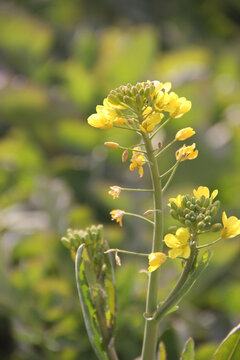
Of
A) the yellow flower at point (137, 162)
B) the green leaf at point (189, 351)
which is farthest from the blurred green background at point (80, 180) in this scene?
the yellow flower at point (137, 162)

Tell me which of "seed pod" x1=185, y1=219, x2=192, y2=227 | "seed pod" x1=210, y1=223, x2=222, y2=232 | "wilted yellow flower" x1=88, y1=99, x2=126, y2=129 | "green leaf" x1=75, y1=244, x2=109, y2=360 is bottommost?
"green leaf" x1=75, y1=244, x2=109, y2=360

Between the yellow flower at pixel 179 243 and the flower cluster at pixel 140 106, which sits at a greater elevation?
the flower cluster at pixel 140 106

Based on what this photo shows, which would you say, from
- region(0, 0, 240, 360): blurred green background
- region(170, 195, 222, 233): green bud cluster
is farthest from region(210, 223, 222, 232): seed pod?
region(0, 0, 240, 360): blurred green background

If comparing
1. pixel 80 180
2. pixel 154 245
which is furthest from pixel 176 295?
pixel 80 180

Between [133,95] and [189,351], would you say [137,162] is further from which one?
[189,351]

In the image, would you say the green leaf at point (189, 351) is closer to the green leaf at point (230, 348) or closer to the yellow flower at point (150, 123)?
the green leaf at point (230, 348)

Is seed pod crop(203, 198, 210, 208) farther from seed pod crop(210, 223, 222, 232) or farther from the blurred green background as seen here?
the blurred green background

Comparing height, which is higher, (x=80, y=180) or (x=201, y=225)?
(x=80, y=180)
